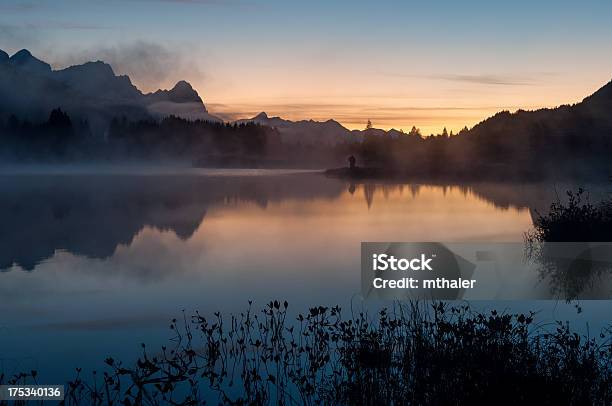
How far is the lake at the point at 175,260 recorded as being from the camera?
1569 centimetres

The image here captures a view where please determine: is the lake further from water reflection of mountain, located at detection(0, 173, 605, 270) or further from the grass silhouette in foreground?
the grass silhouette in foreground

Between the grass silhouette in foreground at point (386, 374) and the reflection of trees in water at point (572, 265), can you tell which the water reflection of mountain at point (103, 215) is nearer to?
the reflection of trees in water at point (572, 265)

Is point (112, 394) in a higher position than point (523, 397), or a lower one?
lower

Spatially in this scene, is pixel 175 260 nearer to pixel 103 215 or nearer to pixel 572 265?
pixel 572 265

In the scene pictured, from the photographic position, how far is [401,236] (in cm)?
3728

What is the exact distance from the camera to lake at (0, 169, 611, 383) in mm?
15688

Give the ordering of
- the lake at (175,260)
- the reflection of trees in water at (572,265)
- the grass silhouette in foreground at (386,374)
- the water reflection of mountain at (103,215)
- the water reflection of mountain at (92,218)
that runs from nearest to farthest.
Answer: the grass silhouette in foreground at (386,374) → the lake at (175,260) → the reflection of trees in water at (572,265) → the water reflection of mountain at (92,218) → the water reflection of mountain at (103,215)

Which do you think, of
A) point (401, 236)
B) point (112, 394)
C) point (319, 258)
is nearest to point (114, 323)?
point (112, 394)

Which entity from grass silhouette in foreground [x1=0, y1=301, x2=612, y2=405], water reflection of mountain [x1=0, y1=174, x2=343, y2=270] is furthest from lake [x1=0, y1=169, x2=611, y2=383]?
grass silhouette in foreground [x1=0, y1=301, x2=612, y2=405]

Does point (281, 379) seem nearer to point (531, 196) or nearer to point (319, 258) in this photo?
point (319, 258)

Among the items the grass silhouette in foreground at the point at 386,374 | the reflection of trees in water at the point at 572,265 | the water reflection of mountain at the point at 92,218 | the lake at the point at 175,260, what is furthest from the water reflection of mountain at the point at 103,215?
the grass silhouette in foreground at the point at 386,374

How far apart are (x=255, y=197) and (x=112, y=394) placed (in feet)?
191

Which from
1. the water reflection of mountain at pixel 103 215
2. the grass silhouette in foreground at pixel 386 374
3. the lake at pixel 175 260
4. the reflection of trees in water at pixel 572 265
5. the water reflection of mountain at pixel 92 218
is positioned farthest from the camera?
the water reflection of mountain at pixel 103 215

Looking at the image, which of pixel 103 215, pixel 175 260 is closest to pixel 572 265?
pixel 175 260
